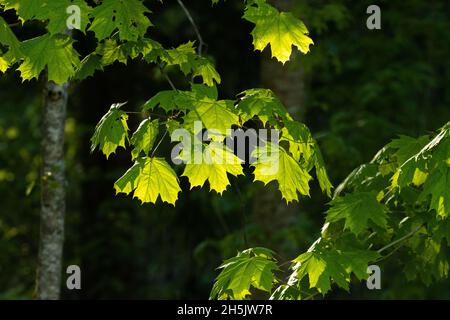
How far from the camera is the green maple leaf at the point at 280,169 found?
3514 millimetres

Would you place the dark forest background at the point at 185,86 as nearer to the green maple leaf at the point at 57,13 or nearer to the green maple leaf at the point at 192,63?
the green maple leaf at the point at 192,63

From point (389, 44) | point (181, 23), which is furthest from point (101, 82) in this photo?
point (389, 44)

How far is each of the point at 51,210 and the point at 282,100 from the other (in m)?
2.85

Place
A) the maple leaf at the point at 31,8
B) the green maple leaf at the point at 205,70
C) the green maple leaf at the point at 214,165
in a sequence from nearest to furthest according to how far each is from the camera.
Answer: the green maple leaf at the point at 214,165, the maple leaf at the point at 31,8, the green maple leaf at the point at 205,70

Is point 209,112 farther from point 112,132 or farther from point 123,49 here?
point 123,49

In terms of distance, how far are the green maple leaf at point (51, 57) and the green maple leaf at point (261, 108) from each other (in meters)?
0.90

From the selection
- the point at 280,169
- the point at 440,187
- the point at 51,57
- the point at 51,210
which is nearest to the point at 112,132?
the point at 51,57

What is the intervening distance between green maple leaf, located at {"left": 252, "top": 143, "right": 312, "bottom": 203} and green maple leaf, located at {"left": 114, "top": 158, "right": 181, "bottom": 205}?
413mm

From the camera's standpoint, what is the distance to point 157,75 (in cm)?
678

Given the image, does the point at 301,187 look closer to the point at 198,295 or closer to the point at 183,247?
the point at 198,295

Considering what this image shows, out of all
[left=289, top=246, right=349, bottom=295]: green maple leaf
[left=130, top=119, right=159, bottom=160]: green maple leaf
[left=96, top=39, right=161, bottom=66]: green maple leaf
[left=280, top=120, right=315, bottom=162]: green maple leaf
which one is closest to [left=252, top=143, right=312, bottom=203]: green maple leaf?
[left=280, top=120, right=315, bottom=162]: green maple leaf

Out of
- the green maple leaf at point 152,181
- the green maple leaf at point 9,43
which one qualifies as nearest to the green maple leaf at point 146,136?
the green maple leaf at point 152,181

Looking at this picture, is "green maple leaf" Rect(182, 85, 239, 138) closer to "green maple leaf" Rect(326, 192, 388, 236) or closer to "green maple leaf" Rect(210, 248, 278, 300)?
"green maple leaf" Rect(210, 248, 278, 300)
